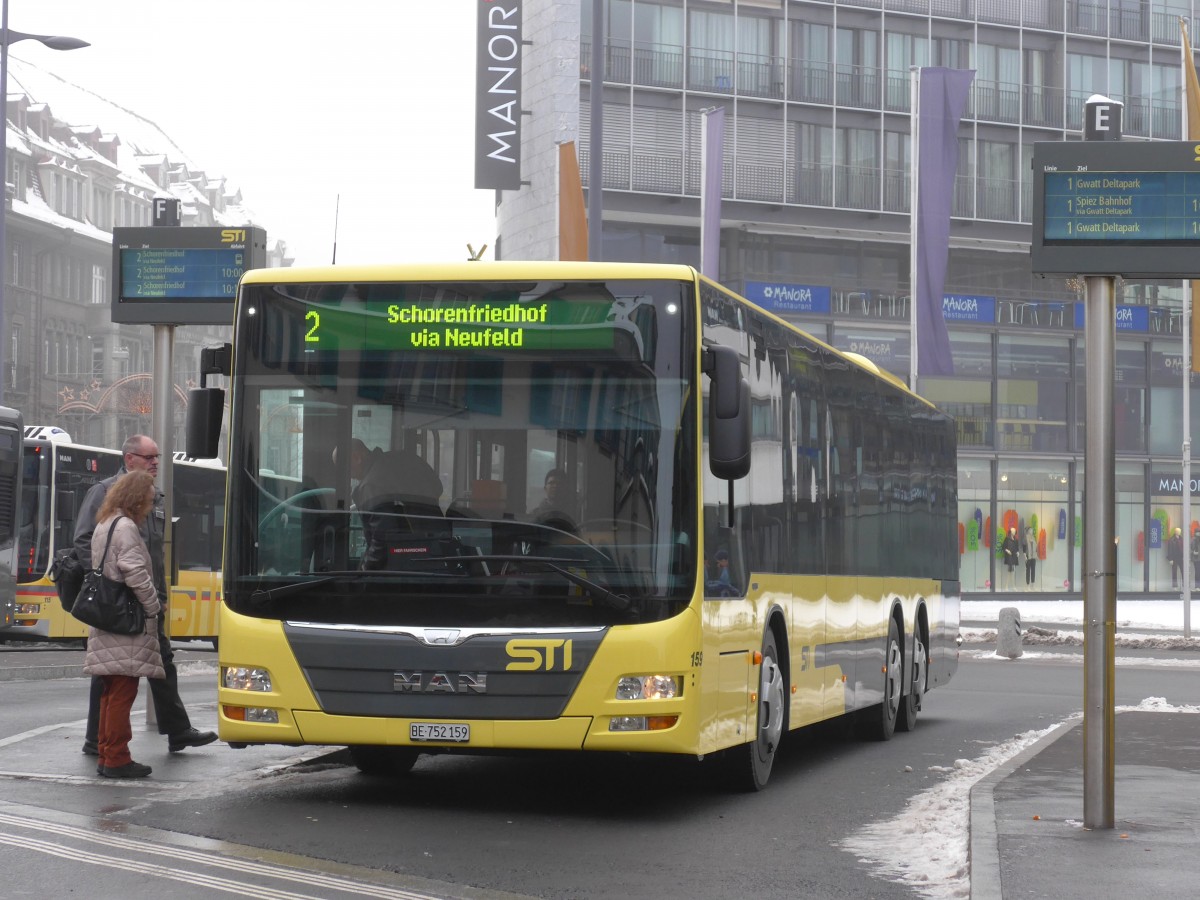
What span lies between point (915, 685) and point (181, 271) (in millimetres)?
7052

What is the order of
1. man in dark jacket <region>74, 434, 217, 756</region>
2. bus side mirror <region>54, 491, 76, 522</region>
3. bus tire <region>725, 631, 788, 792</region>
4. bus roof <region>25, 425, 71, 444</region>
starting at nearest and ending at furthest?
bus tire <region>725, 631, 788, 792</region>
man in dark jacket <region>74, 434, 217, 756</region>
bus side mirror <region>54, 491, 76, 522</region>
bus roof <region>25, 425, 71, 444</region>

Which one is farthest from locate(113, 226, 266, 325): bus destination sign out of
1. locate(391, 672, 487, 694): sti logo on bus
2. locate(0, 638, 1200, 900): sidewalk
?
locate(391, 672, 487, 694): sti logo on bus

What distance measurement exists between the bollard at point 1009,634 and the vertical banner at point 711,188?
7.74m

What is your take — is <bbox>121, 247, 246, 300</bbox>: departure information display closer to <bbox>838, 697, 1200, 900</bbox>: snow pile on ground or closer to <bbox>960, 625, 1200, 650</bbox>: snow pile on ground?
<bbox>838, 697, 1200, 900</bbox>: snow pile on ground

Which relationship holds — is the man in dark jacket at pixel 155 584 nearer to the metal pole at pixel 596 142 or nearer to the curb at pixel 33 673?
the curb at pixel 33 673

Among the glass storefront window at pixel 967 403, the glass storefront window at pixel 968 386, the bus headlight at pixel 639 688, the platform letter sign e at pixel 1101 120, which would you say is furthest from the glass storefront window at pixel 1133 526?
the bus headlight at pixel 639 688

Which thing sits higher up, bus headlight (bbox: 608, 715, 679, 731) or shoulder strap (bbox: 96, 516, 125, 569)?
shoulder strap (bbox: 96, 516, 125, 569)

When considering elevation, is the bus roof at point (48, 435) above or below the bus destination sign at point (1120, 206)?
below

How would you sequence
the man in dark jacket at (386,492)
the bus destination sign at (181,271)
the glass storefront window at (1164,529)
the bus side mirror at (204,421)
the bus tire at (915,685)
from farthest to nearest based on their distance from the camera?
the glass storefront window at (1164,529) → the bus tire at (915,685) → the bus destination sign at (181,271) → the bus side mirror at (204,421) → the man in dark jacket at (386,492)

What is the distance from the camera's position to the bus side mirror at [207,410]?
34.2 feet

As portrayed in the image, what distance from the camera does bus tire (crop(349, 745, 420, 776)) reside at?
11.4 metres

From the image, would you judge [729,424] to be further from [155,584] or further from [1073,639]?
[1073,639]

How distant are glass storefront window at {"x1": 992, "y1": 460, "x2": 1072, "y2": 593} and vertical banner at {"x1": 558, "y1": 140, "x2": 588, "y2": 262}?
2436 cm

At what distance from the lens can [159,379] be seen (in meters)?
14.6
